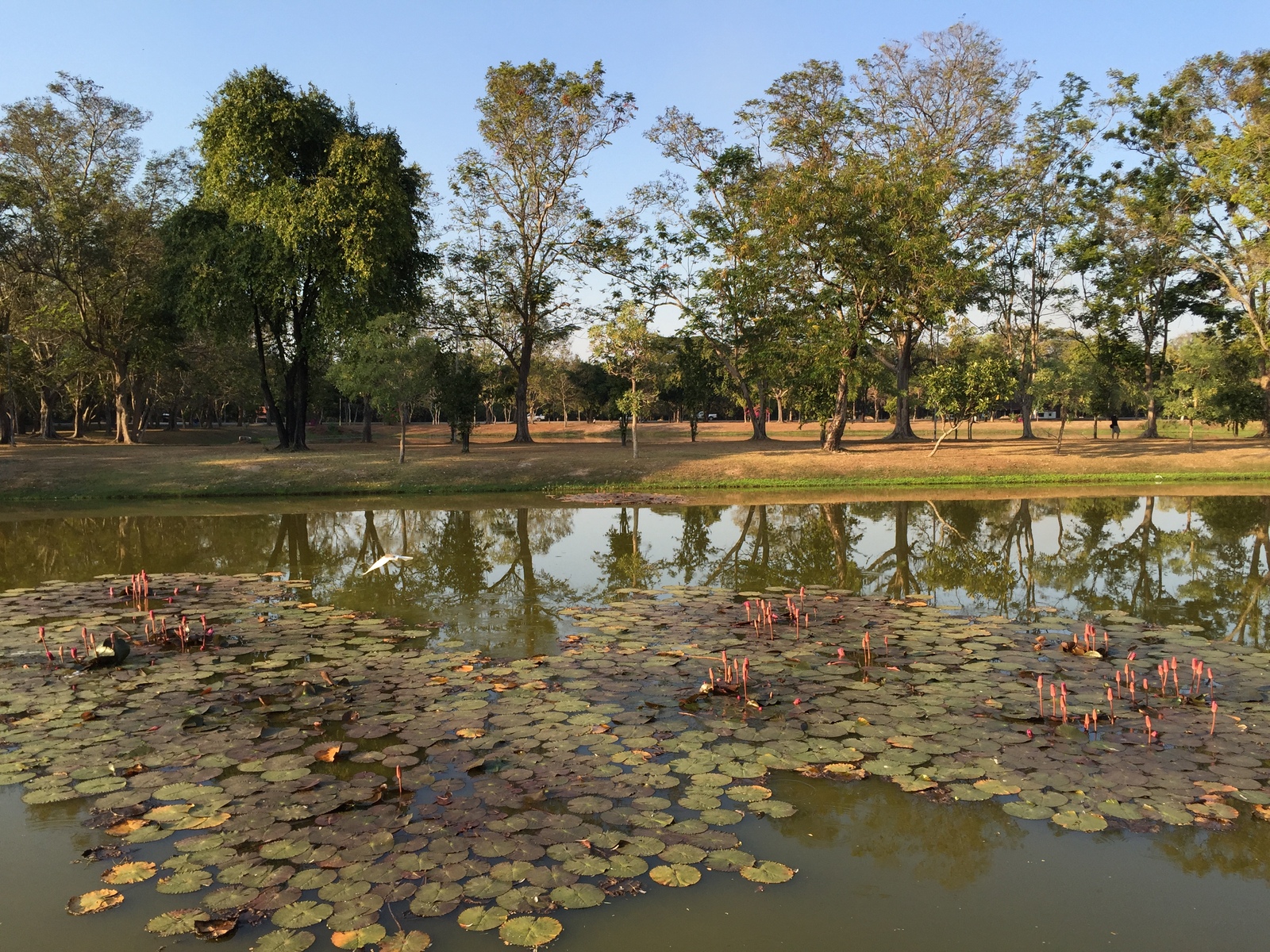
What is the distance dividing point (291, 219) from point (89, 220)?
15501mm

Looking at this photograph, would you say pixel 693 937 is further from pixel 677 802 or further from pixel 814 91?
pixel 814 91

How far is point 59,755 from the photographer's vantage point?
749 centimetres

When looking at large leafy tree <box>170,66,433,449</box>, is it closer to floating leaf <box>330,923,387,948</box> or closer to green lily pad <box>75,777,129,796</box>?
green lily pad <box>75,777,129,796</box>

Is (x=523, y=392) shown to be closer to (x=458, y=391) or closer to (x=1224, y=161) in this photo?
(x=458, y=391)

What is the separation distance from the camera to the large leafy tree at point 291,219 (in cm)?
3741

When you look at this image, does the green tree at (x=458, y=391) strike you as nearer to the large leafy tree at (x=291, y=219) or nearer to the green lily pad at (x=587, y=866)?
the large leafy tree at (x=291, y=219)

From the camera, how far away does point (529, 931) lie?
16.3ft

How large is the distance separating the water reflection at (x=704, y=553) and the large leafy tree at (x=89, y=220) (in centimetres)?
2486

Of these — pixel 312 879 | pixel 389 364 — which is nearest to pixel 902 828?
pixel 312 879

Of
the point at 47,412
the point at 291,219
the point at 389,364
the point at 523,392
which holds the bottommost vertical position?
the point at 47,412

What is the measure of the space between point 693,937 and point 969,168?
160 feet

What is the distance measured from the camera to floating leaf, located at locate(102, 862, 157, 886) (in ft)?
18.4

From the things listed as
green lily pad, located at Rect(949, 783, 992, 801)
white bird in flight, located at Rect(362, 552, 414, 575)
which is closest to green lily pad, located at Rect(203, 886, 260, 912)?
Result: green lily pad, located at Rect(949, 783, 992, 801)

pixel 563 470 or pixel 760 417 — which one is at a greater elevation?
pixel 760 417
